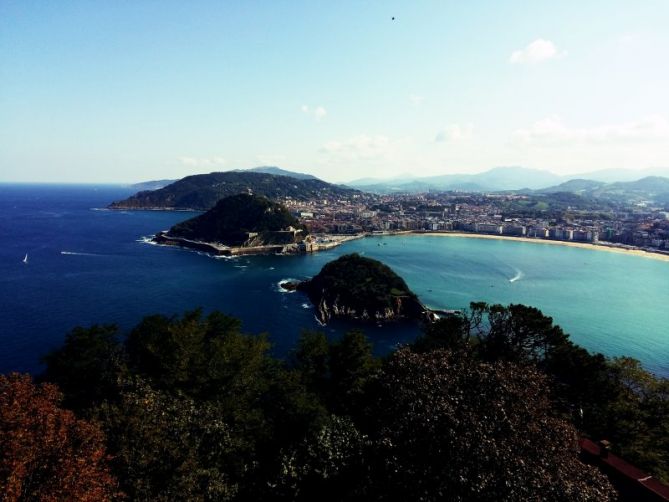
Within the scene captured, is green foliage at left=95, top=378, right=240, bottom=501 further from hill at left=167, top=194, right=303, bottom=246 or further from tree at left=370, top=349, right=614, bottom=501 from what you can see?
hill at left=167, top=194, right=303, bottom=246

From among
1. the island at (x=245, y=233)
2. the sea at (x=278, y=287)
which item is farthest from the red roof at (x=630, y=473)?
the island at (x=245, y=233)

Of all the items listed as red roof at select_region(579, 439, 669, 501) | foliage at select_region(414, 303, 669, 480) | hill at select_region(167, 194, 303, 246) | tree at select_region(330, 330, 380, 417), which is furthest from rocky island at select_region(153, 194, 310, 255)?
red roof at select_region(579, 439, 669, 501)

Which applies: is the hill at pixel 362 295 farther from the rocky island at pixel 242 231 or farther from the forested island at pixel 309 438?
the rocky island at pixel 242 231

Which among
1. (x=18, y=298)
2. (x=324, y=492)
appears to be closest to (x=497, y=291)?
(x=324, y=492)

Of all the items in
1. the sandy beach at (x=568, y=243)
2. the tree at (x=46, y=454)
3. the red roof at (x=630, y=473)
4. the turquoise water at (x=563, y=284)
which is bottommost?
the turquoise water at (x=563, y=284)

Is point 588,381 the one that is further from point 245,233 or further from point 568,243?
point 568,243

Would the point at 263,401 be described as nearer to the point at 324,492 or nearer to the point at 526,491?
the point at 324,492
